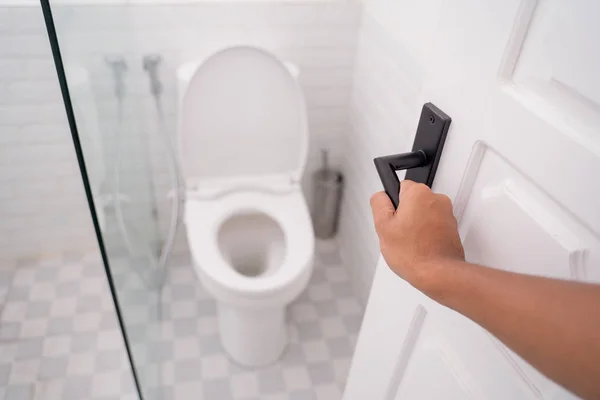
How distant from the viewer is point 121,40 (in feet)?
3.75

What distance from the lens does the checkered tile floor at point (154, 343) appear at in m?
1.36

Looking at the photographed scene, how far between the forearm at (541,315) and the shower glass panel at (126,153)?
480 millimetres

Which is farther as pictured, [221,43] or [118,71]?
[221,43]

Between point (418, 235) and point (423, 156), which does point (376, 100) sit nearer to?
point (423, 156)

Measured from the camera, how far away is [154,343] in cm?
138

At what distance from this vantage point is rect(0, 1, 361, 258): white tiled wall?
4.13 feet

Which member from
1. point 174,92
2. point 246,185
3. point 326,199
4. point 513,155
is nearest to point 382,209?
point 513,155

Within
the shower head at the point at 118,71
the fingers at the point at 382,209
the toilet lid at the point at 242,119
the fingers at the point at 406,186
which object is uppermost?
the fingers at the point at 406,186

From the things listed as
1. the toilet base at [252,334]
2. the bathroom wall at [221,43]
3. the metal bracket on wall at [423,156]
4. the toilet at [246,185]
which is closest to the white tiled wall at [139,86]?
the bathroom wall at [221,43]

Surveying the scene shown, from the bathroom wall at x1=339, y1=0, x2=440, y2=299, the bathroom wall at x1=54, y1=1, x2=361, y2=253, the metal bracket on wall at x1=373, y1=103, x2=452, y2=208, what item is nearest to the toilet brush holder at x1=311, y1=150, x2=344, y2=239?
the bathroom wall at x1=339, y1=0, x2=440, y2=299

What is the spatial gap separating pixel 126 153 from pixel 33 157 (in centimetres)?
52

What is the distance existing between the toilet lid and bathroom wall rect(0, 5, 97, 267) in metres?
0.43

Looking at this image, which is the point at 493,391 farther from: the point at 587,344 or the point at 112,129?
the point at 112,129

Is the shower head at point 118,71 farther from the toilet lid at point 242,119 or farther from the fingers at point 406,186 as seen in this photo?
the fingers at point 406,186
